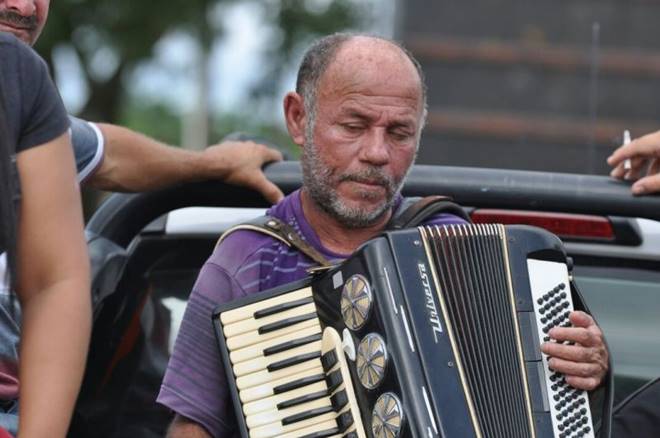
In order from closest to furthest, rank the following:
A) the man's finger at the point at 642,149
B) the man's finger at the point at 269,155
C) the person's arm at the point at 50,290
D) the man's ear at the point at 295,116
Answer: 1. the person's arm at the point at 50,290
2. the man's ear at the point at 295,116
3. the man's finger at the point at 642,149
4. the man's finger at the point at 269,155

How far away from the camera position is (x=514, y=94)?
378 inches

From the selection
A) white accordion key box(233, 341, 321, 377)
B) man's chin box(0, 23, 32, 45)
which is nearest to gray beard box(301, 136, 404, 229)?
white accordion key box(233, 341, 321, 377)

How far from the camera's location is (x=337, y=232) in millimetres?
3596

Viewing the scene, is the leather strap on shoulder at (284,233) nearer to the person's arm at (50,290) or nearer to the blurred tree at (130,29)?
the person's arm at (50,290)

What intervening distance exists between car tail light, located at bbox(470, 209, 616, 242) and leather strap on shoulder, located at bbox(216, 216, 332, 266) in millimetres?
546

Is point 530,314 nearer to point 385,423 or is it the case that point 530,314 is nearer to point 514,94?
point 385,423

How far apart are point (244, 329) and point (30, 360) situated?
0.73 m

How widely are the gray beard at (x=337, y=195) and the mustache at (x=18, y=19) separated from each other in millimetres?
676

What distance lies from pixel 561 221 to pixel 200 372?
3.24 feet

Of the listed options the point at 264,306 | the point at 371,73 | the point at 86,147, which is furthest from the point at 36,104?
the point at 86,147

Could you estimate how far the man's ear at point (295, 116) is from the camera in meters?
3.68

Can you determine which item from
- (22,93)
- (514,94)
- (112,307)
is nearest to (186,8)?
(514,94)

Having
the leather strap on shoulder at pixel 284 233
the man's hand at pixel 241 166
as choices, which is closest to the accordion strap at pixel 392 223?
the leather strap on shoulder at pixel 284 233

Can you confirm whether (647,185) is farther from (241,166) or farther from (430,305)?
(241,166)
